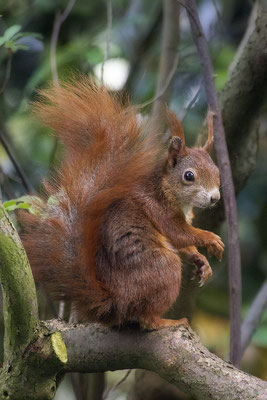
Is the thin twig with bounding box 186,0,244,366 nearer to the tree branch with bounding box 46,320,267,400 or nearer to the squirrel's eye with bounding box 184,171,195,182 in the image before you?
the squirrel's eye with bounding box 184,171,195,182

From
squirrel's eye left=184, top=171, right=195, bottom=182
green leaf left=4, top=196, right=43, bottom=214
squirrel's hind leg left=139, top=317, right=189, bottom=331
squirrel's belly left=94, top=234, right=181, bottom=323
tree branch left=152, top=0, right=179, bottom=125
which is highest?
tree branch left=152, top=0, right=179, bottom=125

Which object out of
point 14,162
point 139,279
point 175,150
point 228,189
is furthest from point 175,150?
point 14,162

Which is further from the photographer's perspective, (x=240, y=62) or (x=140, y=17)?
(x=140, y=17)

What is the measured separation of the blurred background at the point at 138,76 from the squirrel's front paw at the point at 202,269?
3.86ft

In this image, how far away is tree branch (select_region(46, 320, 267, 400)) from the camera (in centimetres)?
138

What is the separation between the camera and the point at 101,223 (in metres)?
1.61

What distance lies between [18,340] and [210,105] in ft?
2.92

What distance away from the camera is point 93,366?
5.41ft

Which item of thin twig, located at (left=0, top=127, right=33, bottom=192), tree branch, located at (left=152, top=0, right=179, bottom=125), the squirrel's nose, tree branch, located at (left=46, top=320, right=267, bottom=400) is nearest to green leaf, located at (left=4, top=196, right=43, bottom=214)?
tree branch, located at (left=46, top=320, right=267, bottom=400)

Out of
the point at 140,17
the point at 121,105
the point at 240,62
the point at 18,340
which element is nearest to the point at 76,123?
the point at 121,105

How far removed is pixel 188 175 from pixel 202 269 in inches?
9.8

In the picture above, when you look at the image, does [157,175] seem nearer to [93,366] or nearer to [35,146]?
[93,366]

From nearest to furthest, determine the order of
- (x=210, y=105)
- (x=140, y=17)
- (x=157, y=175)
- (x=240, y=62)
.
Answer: (x=157, y=175)
(x=210, y=105)
(x=240, y=62)
(x=140, y=17)

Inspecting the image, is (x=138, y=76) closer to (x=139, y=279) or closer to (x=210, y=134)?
(x=210, y=134)
